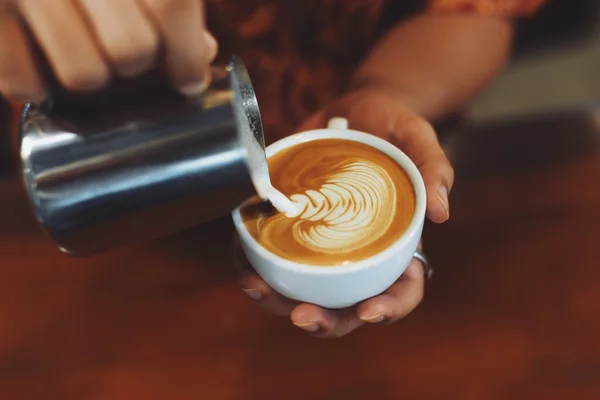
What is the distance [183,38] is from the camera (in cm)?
46

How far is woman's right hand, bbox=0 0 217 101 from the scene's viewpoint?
44 cm

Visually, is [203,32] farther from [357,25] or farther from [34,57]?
[357,25]

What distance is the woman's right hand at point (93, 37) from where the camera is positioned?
17.1 inches

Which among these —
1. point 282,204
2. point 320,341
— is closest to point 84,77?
point 282,204

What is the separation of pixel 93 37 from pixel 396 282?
45cm

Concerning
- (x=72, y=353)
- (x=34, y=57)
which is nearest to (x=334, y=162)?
(x=34, y=57)

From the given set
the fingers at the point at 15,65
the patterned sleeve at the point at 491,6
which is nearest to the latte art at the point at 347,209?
the fingers at the point at 15,65

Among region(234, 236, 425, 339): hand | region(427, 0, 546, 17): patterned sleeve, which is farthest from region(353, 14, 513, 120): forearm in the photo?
region(234, 236, 425, 339): hand

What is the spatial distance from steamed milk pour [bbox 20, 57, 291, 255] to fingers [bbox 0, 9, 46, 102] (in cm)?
2

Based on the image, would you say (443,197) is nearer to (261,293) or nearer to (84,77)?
(261,293)

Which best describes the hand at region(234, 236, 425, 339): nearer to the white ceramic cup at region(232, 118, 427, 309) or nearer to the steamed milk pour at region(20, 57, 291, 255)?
the white ceramic cup at region(232, 118, 427, 309)

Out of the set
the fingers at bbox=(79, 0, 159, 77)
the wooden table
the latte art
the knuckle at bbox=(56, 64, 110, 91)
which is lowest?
the wooden table

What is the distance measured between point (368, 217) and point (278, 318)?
0.30 meters

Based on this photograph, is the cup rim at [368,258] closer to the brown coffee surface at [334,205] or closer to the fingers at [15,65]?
the brown coffee surface at [334,205]
